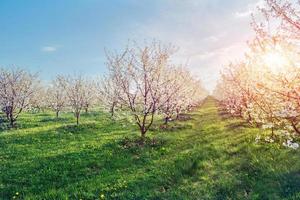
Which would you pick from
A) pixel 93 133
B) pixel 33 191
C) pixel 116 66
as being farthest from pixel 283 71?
pixel 93 133

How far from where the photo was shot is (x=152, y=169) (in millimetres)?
17531

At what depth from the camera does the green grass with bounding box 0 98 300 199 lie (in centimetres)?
1397

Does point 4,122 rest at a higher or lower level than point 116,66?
lower

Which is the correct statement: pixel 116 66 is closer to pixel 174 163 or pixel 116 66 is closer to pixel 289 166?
pixel 174 163

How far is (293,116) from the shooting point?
12227 millimetres

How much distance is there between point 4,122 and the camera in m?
40.2

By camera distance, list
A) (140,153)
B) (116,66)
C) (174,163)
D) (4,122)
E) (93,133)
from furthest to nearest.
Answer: (4,122), (93,133), (116,66), (140,153), (174,163)

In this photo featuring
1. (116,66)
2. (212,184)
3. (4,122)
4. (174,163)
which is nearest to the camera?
(212,184)

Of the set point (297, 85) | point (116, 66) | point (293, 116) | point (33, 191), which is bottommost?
point (33, 191)

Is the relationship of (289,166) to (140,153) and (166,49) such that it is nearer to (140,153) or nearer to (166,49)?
(140,153)

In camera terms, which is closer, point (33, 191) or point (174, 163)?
point (33, 191)

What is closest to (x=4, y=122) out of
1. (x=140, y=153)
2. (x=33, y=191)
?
(x=140, y=153)

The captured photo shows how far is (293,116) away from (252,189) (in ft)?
10.4

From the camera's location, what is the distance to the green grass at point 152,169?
45.8ft
